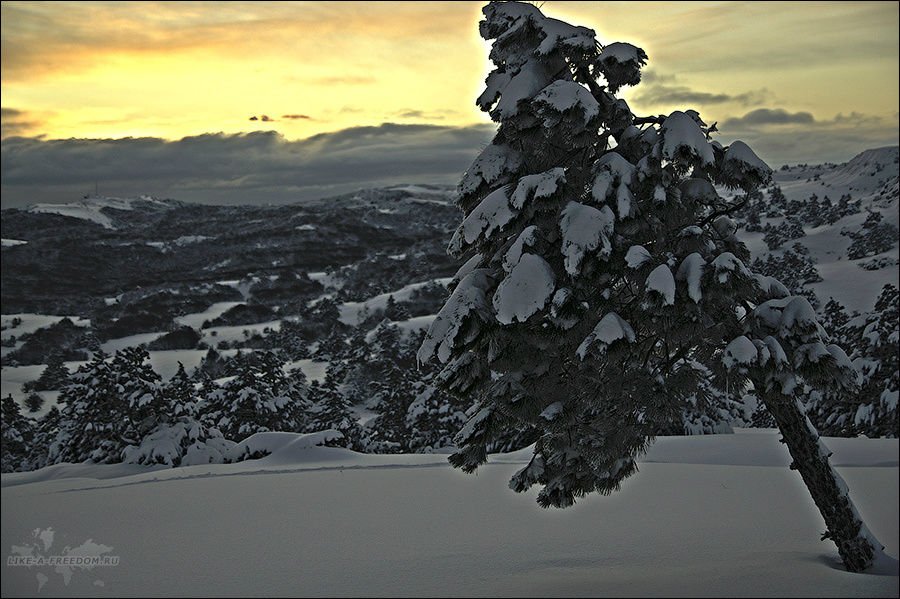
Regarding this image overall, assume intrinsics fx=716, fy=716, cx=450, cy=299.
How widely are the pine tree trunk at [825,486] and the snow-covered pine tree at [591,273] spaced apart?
16 mm

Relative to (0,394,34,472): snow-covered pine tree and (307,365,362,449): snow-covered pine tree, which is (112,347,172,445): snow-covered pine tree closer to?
(307,365,362,449): snow-covered pine tree

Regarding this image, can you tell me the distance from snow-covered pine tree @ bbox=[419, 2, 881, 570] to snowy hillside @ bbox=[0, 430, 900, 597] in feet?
3.42

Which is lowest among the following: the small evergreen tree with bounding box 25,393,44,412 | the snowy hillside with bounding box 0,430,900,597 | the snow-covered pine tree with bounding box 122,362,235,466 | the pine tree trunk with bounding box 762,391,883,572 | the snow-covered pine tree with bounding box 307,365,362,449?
the small evergreen tree with bounding box 25,393,44,412

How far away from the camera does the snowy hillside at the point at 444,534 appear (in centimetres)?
682

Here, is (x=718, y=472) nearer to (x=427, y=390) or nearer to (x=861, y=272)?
(x=427, y=390)

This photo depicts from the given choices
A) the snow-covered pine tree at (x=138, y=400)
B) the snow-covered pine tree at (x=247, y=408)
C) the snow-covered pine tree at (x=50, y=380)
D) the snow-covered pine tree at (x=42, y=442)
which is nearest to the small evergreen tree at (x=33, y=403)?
the snow-covered pine tree at (x=50, y=380)

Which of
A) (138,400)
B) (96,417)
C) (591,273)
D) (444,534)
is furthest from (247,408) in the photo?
(591,273)

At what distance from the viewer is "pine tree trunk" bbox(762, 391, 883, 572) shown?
715 centimetres

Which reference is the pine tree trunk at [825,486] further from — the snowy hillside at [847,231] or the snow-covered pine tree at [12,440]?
the snowy hillside at [847,231]

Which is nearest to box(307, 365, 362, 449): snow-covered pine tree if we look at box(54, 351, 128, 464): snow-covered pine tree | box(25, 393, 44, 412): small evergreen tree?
box(54, 351, 128, 464): snow-covered pine tree

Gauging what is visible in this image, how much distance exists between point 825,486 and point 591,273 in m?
3.26

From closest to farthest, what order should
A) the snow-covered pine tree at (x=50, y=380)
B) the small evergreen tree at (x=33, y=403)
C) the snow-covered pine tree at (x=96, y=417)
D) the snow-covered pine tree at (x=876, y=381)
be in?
the snow-covered pine tree at (x=876, y=381), the snow-covered pine tree at (x=96, y=417), the small evergreen tree at (x=33, y=403), the snow-covered pine tree at (x=50, y=380)

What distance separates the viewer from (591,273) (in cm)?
736

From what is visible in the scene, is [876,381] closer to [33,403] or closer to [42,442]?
[42,442]
